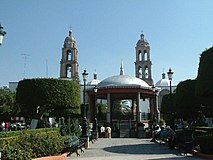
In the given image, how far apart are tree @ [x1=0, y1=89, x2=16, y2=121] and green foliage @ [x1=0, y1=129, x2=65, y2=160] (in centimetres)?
3622

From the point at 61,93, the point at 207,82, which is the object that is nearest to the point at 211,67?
the point at 207,82

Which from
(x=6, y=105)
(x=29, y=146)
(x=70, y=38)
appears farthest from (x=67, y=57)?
(x=29, y=146)

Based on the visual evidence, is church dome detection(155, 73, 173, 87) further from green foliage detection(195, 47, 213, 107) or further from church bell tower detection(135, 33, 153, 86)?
green foliage detection(195, 47, 213, 107)

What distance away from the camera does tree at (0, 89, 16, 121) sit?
51.2 m

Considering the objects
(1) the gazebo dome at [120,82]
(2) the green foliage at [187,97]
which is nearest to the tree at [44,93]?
(2) the green foliage at [187,97]

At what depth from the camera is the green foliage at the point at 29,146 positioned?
1155cm

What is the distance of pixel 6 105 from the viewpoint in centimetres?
5181

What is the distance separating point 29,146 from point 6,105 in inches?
1585

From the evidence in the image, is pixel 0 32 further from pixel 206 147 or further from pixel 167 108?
pixel 167 108

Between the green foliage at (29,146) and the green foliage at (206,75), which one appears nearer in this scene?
the green foliage at (29,146)

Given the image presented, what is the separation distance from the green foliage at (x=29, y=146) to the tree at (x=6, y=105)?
119 ft

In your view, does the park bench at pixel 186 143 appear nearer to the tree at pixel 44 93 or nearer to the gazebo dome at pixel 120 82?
the tree at pixel 44 93

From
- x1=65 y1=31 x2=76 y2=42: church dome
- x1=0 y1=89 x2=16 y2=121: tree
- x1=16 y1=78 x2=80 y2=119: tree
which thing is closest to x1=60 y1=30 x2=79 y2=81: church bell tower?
x1=65 y1=31 x2=76 y2=42: church dome

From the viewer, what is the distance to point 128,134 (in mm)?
37312
